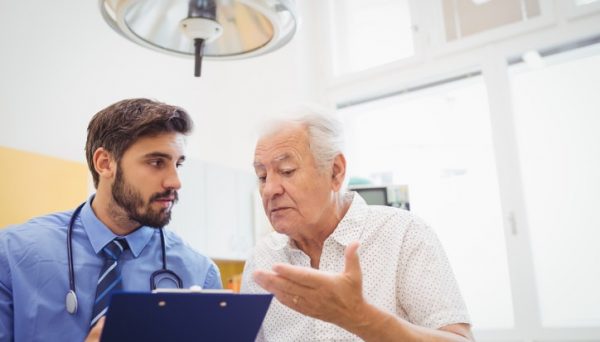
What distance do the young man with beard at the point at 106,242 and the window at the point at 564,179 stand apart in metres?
2.19

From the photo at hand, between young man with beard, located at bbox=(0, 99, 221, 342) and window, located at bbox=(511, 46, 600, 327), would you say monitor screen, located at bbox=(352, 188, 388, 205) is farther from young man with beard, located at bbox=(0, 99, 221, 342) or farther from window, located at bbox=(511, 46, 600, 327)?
young man with beard, located at bbox=(0, 99, 221, 342)

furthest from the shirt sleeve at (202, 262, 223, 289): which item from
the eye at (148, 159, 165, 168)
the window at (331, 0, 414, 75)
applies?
the window at (331, 0, 414, 75)

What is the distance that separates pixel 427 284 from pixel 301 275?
47 cm

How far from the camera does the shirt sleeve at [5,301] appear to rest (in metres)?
1.26

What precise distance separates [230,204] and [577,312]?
2.03 meters

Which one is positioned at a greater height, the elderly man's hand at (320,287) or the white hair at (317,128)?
the white hair at (317,128)

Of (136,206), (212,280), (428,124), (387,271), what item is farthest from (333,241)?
(428,124)

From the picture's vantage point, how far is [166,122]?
5.16 ft

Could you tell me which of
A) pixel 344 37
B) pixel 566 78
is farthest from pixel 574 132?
pixel 344 37

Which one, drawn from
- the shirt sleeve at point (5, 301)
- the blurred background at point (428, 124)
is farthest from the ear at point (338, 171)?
the blurred background at point (428, 124)

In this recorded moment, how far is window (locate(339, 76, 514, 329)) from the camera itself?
320 cm

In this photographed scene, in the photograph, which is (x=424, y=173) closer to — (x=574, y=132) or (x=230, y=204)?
(x=574, y=132)

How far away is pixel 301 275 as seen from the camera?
2.82 feet

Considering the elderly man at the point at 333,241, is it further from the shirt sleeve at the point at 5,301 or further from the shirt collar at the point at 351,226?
the shirt sleeve at the point at 5,301
